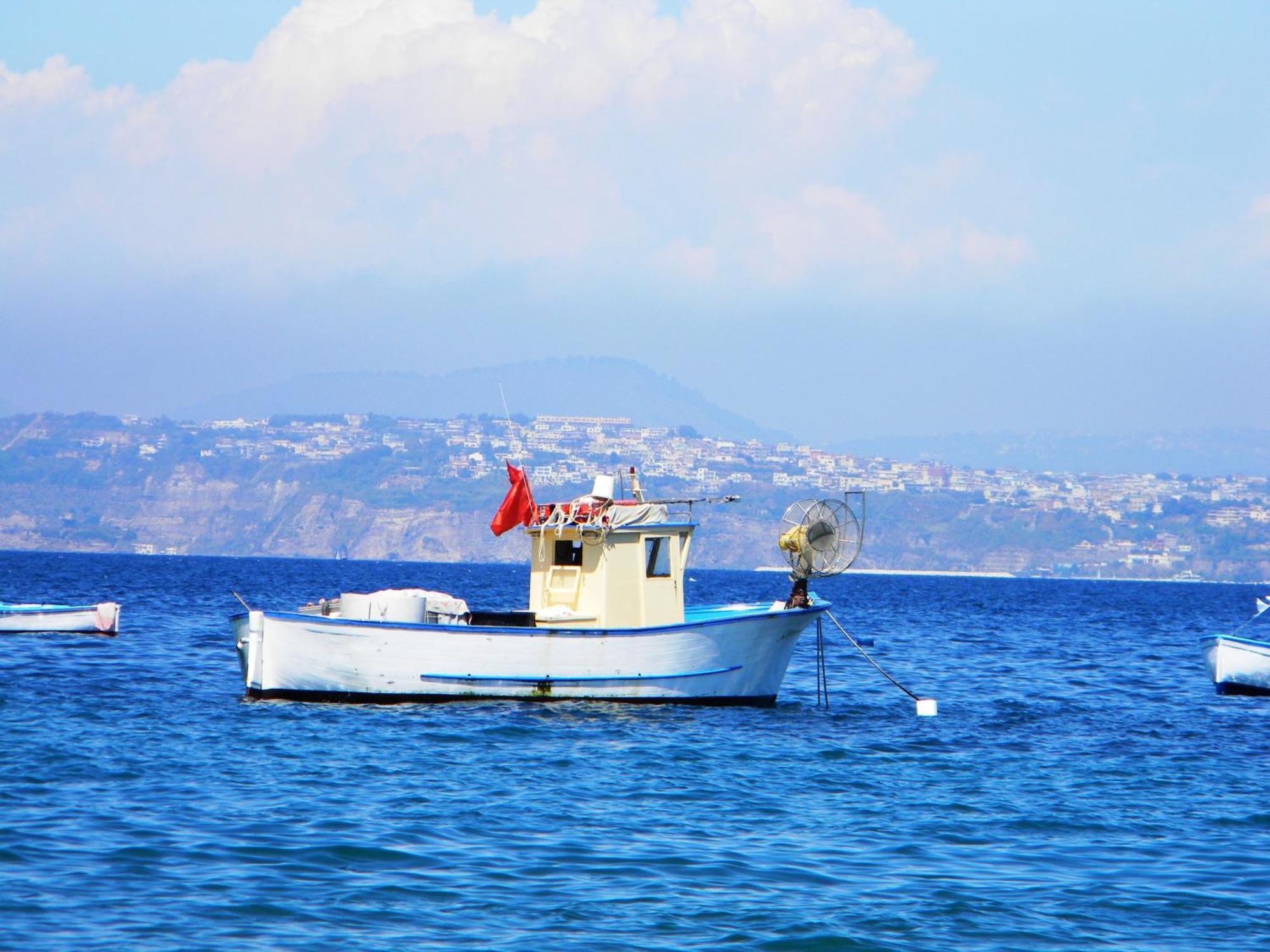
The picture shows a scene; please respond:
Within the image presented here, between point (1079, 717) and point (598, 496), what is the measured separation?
11.2 m

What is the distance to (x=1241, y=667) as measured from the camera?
40.6 metres

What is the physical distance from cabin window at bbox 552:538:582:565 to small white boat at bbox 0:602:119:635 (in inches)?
860

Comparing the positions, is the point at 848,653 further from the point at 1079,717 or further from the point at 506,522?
the point at 506,522

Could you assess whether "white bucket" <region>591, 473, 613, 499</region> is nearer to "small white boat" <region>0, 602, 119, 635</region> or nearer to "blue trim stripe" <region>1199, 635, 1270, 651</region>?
"blue trim stripe" <region>1199, 635, 1270, 651</region>

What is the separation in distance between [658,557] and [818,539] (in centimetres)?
332

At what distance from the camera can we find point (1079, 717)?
113 feet

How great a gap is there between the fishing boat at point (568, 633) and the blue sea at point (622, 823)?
614mm

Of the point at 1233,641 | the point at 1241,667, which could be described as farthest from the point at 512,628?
the point at 1233,641

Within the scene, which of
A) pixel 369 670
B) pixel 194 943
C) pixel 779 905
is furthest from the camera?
pixel 369 670

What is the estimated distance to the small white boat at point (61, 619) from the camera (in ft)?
159

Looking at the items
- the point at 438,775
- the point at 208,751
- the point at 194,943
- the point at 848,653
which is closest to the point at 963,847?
the point at 438,775

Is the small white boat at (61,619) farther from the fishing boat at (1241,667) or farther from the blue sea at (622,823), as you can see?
the fishing boat at (1241,667)

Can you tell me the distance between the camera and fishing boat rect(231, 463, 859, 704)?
98.4ft

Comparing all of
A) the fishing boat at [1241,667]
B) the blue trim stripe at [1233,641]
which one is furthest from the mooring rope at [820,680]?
the blue trim stripe at [1233,641]
